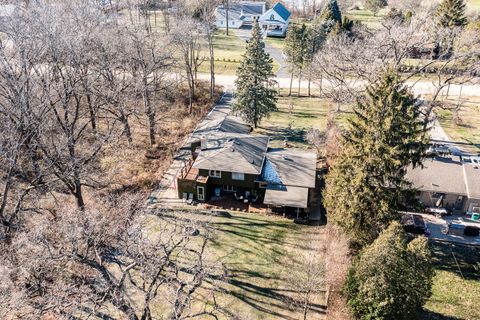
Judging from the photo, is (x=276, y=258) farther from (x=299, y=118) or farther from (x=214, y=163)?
(x=299, y=118)

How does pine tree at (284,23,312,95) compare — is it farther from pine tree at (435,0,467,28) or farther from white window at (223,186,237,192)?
white window at (223,186,237,192)

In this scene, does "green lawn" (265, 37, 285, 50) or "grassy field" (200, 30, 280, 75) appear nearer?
"grassy field" (200, 30, 280, 75)

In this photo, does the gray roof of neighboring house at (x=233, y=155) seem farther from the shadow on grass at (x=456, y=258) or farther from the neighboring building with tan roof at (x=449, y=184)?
the shadow on grass at (x=456, y=258)

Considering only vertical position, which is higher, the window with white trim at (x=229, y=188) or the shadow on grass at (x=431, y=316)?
the window with white trim at (x=229, y=188)

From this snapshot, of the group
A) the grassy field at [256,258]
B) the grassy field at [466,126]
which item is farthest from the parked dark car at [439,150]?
the grassy field at [256,258]

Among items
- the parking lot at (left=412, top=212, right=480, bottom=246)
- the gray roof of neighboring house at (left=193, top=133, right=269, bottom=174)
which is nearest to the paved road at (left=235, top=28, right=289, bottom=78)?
the gray roof of neighboring house at (left=193, top=133, right=269, bottom=174)

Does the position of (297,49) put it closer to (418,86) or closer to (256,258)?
(418,86)

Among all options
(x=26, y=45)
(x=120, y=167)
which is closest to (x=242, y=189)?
(x=120, y=167)
